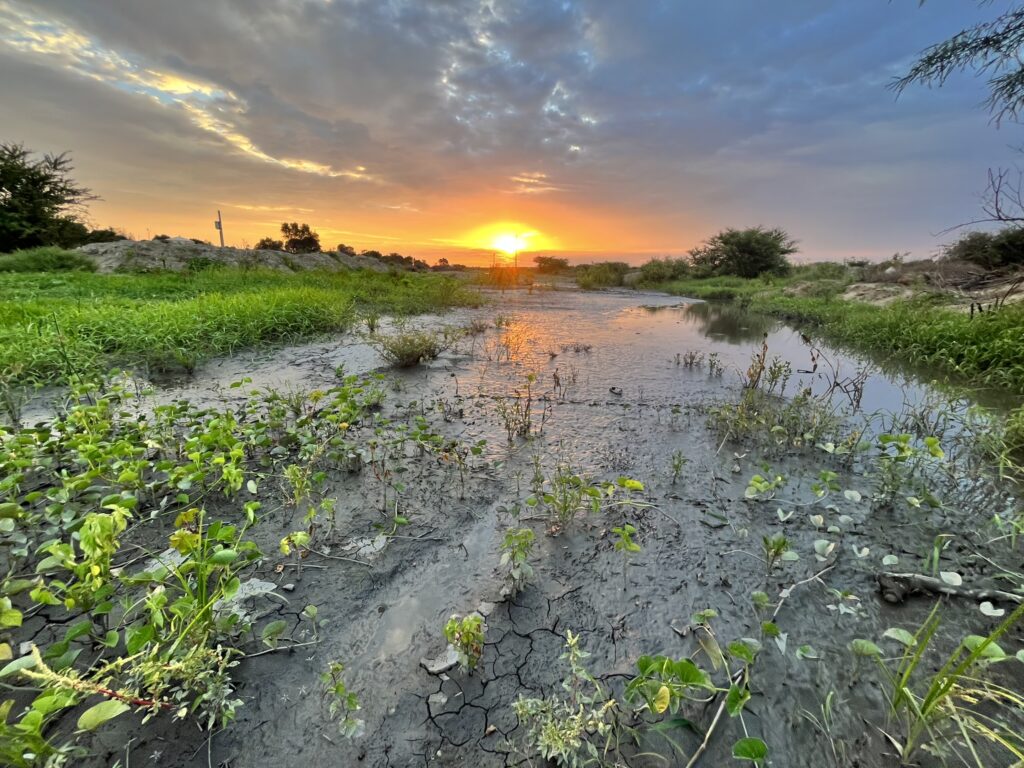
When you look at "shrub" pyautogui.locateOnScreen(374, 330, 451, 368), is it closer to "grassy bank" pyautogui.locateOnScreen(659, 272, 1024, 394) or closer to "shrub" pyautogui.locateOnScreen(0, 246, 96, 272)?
"grassy bank" pyautogui.locateOnScreen(659, 272, 1024, 394)

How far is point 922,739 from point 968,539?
1634 mm

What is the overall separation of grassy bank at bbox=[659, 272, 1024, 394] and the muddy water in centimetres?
447

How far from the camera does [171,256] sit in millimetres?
15844

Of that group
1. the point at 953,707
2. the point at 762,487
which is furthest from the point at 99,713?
the point at 762,487

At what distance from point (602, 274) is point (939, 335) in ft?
74.6

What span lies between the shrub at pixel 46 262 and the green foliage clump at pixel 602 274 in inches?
871

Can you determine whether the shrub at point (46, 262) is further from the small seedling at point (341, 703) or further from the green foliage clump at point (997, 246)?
the green foliage clump at point (997, 246)

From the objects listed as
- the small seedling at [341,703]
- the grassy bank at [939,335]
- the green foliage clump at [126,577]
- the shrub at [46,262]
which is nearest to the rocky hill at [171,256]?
the shrub at [46,262]

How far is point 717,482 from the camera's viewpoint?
9.70 ft

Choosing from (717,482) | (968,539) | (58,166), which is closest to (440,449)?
(717,482)

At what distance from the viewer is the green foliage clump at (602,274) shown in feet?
87.5

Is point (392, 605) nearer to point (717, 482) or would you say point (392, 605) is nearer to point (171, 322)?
point (717, 482)

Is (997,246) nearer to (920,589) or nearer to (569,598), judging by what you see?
(920,589)

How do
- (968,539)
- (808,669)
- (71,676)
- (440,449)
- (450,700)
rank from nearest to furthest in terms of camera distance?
1. (71,676)
2. (450,700)
3. (808,669)
4. (968,539)
5. (440,449)
